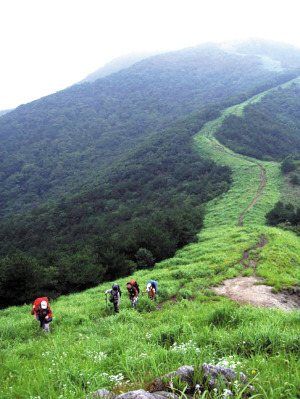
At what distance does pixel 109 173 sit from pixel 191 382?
6285 centimetres

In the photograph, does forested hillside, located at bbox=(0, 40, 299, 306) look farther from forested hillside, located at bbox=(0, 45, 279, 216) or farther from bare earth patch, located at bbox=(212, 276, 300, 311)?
bare earth patch, located at bbox=(212, 276, 300, 311)

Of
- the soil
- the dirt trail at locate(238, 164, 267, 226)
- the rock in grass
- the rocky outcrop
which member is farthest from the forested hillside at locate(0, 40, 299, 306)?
the rocky outcrop

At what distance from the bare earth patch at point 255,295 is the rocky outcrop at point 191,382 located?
562cm

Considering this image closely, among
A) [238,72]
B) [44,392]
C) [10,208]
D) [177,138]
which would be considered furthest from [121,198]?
[238,72]

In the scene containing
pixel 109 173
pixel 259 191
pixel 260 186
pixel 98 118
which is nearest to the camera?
pixel 259 191

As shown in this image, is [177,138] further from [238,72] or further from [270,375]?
[238,72]

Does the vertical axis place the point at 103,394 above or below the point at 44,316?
above

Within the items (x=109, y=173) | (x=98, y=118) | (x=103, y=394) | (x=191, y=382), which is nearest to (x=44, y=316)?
(x=103, y=394)

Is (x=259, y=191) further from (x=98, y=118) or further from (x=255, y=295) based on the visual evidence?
(x=98, y=118)

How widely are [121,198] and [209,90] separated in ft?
401

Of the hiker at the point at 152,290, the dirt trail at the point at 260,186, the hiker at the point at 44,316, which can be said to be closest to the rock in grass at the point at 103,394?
the hiker at the point at 44,316

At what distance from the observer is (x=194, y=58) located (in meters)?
196

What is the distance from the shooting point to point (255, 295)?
324 inches

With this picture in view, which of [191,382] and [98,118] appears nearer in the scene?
[191,382]
